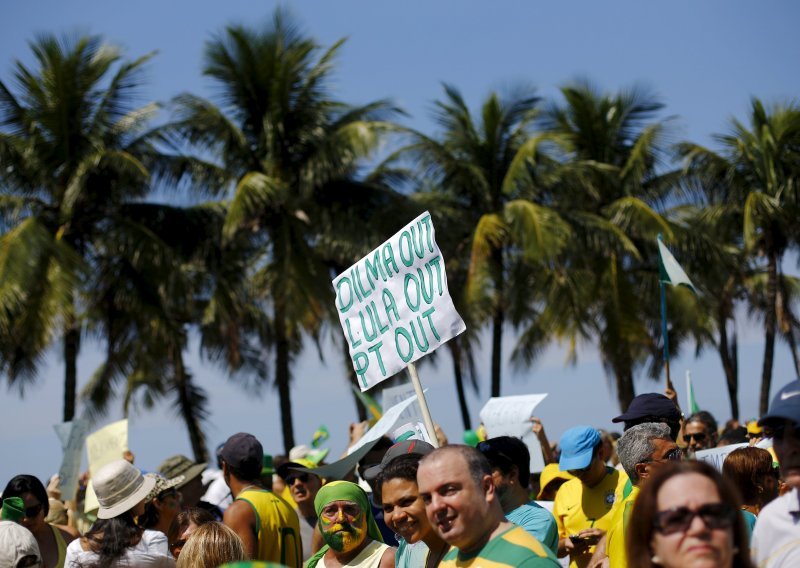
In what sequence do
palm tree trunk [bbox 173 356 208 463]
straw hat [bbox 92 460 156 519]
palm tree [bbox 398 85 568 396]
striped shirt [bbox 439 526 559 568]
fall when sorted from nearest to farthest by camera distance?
striped shirt [bbox 439 526 559 568] → straw hat [bbox 92 460 156 519] → palm tree [bbox 398 85 568 396] → palm tree trunk [bbox 173 356 208 463]

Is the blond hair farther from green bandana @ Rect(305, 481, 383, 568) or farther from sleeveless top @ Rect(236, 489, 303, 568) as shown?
sleeveless top @ Rect(236, 489, 303, 568)

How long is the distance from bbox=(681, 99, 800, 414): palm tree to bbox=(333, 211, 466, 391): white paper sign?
22.9 m

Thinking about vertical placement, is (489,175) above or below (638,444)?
above

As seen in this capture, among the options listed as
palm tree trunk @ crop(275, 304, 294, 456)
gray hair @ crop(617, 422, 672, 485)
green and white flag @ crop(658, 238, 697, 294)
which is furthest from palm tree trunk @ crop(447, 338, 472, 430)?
gray hair @ crop(617, 422, 672, 485)

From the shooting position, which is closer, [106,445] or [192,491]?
[192,491]

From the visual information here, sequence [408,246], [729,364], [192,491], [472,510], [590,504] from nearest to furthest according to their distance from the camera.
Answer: [472,510], [408,246], [590,504], [192,491], [729,364]

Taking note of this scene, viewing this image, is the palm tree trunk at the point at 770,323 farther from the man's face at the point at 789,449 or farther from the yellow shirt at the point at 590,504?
the man's face at the point at 789,449

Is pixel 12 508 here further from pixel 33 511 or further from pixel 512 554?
pixel 512 554

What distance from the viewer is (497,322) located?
91.6 feet

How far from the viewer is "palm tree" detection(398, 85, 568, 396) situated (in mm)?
26406

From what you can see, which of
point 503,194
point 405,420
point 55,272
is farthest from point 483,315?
point 405,420

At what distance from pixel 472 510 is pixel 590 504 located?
291 cm

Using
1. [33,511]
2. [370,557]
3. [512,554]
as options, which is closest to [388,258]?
[370,557]

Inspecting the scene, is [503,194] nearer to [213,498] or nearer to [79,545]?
[213,498]
